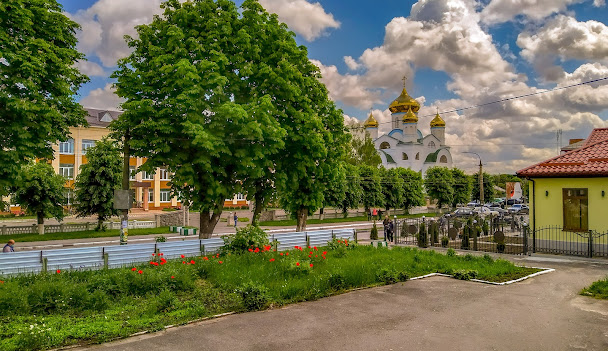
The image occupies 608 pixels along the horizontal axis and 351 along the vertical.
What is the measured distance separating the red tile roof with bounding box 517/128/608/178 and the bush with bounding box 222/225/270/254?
501 inches

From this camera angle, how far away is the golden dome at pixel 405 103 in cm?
9762

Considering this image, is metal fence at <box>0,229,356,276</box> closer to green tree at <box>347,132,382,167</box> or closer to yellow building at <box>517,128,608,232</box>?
yellow building at <box>517,128,608,232</box>

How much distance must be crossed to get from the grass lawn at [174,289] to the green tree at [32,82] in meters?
7.38

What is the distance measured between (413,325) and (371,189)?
44026 mm

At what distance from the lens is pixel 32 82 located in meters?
16.5

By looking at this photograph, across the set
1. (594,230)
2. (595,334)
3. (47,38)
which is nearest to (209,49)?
(47,38)

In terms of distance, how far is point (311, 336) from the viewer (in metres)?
8.45

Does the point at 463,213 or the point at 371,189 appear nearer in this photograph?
the point at 463,213

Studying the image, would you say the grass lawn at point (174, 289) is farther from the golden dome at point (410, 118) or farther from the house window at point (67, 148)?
the golden dome at point (410, 118)

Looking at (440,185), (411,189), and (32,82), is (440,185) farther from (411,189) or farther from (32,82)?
(32,82)

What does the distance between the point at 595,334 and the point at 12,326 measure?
1134 cm

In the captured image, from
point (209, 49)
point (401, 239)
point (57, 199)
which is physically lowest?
point (401, 239)

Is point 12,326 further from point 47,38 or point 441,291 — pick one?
point 47,38

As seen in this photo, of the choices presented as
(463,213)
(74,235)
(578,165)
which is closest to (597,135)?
(578,165)
